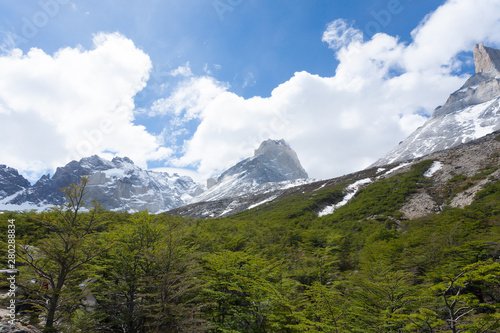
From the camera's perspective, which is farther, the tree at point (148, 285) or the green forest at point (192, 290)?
the tree at point (148, 285)

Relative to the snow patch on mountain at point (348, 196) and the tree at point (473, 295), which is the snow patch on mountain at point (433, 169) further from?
the tree at point (473, 295)

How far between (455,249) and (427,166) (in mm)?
44751

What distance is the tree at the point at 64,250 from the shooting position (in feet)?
24.7

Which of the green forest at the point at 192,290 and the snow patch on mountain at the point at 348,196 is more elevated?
the snow patch on mountain at the point at 348,196

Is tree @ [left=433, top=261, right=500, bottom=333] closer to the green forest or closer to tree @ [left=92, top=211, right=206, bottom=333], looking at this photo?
the green forest

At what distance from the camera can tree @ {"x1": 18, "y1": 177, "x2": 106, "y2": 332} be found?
7.53 meters

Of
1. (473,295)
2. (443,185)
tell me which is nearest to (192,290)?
(473,295)

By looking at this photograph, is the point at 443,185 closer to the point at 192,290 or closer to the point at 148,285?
the point at 192,290

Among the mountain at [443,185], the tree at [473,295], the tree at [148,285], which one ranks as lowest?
the tree at [473,295]

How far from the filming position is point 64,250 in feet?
25.4

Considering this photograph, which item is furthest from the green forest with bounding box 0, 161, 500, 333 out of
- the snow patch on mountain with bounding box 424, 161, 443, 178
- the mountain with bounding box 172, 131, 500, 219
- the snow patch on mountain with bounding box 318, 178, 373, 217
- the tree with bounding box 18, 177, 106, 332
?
the snow patch on mountain with bounding box 424, 161, 443, 178

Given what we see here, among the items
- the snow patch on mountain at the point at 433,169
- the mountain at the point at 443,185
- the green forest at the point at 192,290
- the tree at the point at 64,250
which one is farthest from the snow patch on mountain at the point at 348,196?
the tree at the point at 64,250

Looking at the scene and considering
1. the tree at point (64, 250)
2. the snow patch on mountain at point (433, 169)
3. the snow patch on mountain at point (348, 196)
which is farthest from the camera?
the snow patch on mountain at point (348, 196)

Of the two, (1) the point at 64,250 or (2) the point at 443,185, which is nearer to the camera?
(1) the point at 64,250
